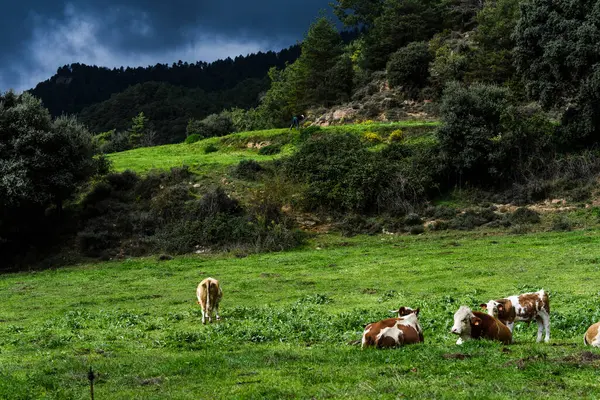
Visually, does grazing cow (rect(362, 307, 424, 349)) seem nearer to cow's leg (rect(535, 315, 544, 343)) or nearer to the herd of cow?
the herd of cow

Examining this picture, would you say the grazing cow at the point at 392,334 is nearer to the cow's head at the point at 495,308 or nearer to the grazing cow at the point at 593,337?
the cow's head at the point at 495,308

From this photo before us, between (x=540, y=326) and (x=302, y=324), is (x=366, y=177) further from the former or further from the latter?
(x=540, y=326)

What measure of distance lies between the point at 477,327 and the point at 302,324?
5500 mm

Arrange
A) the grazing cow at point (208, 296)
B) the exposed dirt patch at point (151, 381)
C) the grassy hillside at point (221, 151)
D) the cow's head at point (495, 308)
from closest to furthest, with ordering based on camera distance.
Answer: the exposed dirt patch at point (151, 381) < the cow's head at point (495, 308) < the grazing cow at point (208, 296) < the grassy hillside at point (221, 151)

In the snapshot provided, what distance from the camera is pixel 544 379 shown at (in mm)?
9164

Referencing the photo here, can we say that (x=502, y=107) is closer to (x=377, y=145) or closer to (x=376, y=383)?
(x=377, y=145)

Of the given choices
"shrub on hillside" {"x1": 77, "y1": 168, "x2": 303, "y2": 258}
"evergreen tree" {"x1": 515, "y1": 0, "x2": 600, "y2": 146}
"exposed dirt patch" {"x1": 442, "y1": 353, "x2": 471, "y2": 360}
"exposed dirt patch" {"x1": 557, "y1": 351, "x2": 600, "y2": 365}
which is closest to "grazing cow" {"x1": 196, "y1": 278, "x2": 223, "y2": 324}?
"exposed dirt patch" {"x1": 442, "y1": 353, "x2": 471, "y2": 360}

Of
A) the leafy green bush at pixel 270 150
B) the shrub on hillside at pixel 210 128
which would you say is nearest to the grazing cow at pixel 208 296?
the leafy green bush at pixel 270 150

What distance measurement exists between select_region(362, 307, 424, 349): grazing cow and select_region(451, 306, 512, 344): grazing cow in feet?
3.03

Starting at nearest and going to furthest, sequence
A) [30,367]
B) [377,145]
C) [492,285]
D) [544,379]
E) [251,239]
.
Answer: [544,379] → [30,367] → [492,285] → [251,239] → [377,145]

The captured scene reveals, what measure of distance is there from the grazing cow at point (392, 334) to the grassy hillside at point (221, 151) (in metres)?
40.9

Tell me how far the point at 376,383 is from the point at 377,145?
144 ft

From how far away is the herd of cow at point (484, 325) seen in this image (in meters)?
12.3

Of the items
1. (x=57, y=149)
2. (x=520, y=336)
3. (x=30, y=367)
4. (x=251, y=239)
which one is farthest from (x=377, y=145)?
(x=30, y=367)
